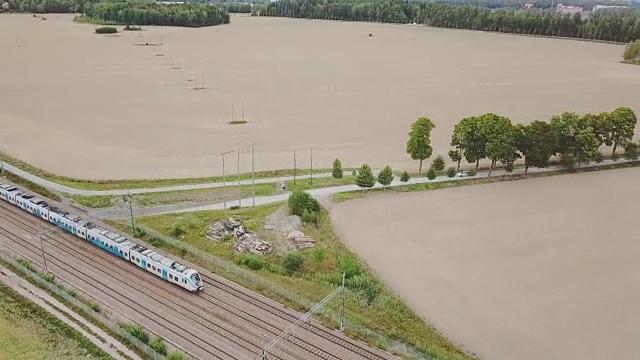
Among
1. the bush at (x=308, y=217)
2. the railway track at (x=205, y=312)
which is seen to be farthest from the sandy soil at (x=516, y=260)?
the railway track at (x=205, y=312)

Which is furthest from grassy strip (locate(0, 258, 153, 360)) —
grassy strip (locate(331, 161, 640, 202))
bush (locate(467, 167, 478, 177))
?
bush (locate(467, 167, 478, 177))

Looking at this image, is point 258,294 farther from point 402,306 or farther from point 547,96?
point 547,96

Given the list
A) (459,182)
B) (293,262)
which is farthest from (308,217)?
(459,182)

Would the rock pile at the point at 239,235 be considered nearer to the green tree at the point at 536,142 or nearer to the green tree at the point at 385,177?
the green tree at the point at 385,177

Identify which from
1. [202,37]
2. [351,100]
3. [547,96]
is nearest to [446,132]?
[351,100]

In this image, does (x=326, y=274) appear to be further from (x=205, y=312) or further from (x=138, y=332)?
(x=138, y=332)

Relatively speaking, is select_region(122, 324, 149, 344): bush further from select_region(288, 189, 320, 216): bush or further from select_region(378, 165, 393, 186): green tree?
select_region(378, 165, 393, 186): green tree
